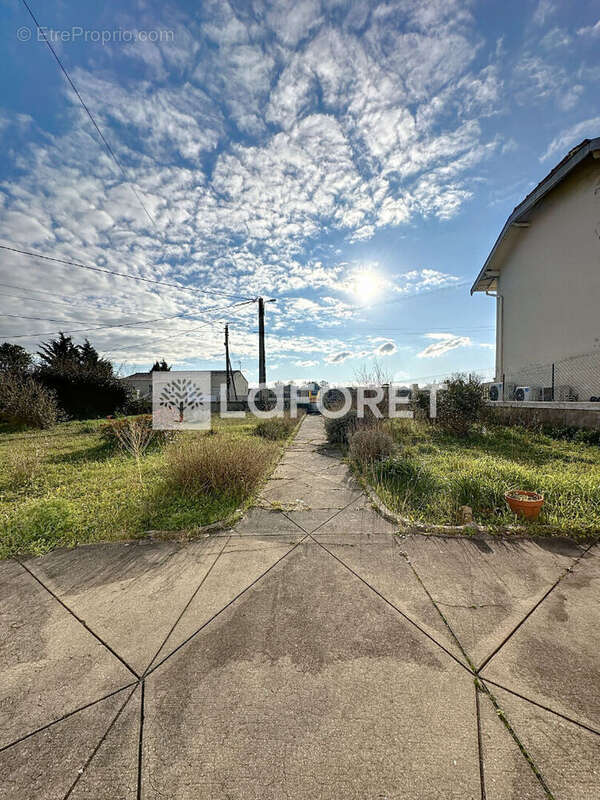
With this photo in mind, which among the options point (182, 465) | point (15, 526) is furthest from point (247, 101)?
point (15, 526)

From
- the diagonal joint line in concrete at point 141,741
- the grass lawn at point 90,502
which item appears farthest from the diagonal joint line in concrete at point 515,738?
the grass lawn at point 90,502

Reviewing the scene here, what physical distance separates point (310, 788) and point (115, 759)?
2.46ft

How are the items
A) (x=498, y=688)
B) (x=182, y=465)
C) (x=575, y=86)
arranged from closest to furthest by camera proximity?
(x=498, y=688), (x=182, y=465), (x=575, y=86)

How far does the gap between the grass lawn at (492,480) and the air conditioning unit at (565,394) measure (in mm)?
2096

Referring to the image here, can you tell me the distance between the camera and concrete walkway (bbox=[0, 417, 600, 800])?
1172mm

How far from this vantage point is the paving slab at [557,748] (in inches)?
43.8

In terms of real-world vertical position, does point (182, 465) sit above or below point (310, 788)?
above

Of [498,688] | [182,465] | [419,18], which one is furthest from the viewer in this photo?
[419,18]

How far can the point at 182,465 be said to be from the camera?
4.36m

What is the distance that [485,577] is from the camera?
2.41 m

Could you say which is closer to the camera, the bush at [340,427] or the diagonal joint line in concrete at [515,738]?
the diagonal joint line in concrete at [515,738]

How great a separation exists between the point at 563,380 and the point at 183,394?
1294 cm

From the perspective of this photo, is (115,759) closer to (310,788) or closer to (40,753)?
(40,753)

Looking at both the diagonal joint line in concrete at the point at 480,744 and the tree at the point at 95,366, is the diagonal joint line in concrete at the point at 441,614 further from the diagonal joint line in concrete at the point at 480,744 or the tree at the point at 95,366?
the tree at the point at 95,366
